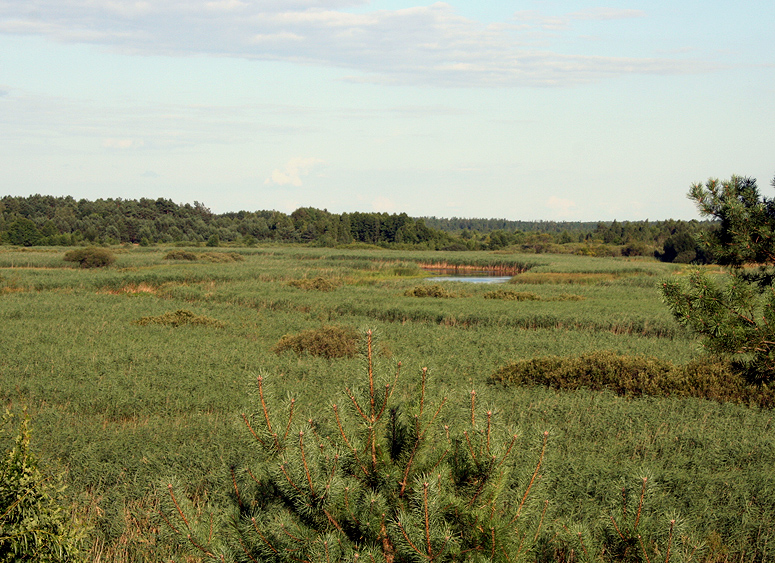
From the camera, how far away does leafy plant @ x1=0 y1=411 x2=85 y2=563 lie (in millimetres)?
4023

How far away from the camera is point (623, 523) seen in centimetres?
338

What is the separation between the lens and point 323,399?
12.3m

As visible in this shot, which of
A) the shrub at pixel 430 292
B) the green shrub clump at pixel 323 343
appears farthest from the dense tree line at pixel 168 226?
the green shrub clump at pixel 323 343

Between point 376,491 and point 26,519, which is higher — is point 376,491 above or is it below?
above

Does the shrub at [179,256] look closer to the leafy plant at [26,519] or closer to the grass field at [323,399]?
the grass field at [323,399]

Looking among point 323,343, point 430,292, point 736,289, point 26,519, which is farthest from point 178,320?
point 736,289

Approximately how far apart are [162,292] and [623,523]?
38.3m

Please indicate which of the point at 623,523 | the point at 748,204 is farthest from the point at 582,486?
the point at 623,523

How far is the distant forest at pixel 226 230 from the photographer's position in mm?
106875

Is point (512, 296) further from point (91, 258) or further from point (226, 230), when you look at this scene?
point (226, 230)

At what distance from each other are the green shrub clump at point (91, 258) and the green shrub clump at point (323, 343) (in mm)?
43242

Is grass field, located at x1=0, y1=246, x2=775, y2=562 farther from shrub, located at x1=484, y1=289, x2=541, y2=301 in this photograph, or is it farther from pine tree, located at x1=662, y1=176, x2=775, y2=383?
pine tree, located at x1=662, y1=176, x2=775, y2=383

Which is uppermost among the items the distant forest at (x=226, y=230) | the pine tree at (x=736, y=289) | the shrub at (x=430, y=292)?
the distant forest at (x=226, y=230)

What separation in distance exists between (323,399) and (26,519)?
844 cm
